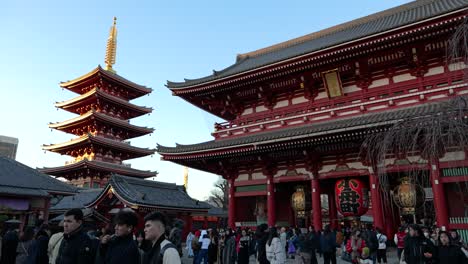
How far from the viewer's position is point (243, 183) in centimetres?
1712

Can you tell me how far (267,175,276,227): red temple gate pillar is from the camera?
1564 centimetres

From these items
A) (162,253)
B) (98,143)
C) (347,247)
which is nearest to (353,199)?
(347,247)

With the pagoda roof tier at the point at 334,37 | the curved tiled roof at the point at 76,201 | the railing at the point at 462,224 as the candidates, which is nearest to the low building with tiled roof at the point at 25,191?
the pagoda roof tier at the point at 334,37

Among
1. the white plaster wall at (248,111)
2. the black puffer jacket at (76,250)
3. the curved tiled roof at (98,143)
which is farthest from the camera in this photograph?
the curved tiled roof at (98,143)

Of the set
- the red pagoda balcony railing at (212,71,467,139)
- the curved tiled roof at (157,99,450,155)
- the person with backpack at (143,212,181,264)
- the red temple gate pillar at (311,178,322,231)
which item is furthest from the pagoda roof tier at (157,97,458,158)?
the person with backpack at (143,212,181,264)

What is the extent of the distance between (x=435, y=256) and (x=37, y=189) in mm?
15329

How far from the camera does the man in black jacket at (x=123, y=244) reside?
3365 millimetres

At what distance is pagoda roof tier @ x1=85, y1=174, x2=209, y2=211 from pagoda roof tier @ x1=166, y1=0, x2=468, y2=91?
6471 mm

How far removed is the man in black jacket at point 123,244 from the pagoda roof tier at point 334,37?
12.4m

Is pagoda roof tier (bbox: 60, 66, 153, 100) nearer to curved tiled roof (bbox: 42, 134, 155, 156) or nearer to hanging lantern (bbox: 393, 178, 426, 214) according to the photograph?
curved tiled roof (bbox: 42, 134, 155, 156)

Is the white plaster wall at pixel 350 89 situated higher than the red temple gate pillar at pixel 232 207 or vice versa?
the white plaster wall at pixel 350 89

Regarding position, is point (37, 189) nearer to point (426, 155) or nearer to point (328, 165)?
point (328, 165)

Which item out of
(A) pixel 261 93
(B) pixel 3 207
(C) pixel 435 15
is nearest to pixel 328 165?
(A) pixel 261 93

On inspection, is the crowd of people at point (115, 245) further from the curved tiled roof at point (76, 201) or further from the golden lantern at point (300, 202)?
the curved tiled roof at point (76, 201)
